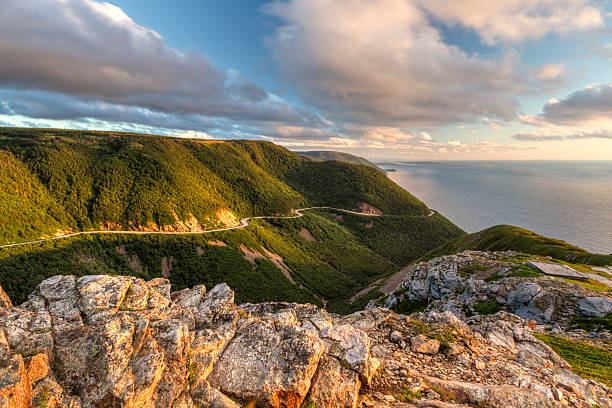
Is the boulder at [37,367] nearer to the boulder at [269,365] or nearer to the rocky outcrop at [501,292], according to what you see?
the boulder at [269,365]

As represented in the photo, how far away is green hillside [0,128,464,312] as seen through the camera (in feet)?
221

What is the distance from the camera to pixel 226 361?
29.7 feet

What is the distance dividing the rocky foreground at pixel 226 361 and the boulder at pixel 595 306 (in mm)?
11403

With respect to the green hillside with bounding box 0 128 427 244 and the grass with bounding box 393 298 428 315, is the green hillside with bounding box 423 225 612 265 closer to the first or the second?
the grass with bounding box 393 298 428 315

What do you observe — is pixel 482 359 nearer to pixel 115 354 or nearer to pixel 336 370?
pixel 336 370

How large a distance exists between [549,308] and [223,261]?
77936 millimetres

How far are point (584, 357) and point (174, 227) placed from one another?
98191 mm

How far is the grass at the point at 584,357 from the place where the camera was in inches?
503

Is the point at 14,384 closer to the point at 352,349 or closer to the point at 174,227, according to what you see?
the point at 352,349

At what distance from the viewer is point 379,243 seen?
137m

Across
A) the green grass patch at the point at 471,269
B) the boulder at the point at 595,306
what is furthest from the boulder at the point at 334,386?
the green grass patch at the point at 471,269

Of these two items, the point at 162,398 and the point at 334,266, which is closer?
the point at 162,398

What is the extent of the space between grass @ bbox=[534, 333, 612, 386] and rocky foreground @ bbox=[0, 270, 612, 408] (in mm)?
1156

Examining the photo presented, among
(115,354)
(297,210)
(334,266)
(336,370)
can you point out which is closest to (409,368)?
(336,370)
